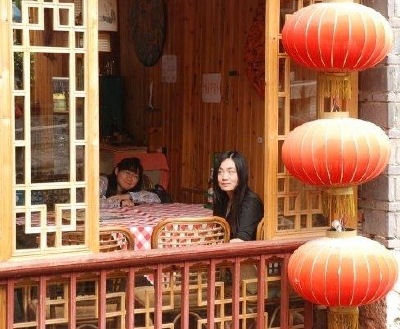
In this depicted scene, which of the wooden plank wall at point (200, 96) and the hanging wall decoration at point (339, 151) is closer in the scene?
the hanging wall decoration at point (339, 151)

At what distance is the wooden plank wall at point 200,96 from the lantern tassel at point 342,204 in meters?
2.82

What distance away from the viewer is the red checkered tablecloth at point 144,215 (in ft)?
22.7

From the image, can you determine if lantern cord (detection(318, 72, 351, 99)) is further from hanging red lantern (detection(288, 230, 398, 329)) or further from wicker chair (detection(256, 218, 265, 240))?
wicker chair (detection(256, 218, 265, 240))

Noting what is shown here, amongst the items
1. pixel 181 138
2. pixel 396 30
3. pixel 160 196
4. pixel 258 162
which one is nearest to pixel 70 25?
pixel 396 30

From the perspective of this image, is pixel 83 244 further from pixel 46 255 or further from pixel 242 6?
pixel 242 6

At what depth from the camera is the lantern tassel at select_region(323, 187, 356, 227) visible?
20.1 feet

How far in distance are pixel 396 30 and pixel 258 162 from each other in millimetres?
3027

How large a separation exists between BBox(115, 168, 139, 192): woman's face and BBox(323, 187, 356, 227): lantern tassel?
8.77 ft

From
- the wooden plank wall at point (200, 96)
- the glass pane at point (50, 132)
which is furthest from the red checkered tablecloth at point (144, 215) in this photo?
the wooden plank wall at point (200, 96)

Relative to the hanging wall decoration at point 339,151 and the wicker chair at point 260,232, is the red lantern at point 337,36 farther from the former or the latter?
the wicker chair at point 260,232

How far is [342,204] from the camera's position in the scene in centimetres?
618

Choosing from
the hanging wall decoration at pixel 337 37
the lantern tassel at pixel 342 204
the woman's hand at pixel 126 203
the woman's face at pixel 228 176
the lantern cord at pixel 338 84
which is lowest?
the woman's hand at pixel 126 203

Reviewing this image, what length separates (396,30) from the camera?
644 centimetres

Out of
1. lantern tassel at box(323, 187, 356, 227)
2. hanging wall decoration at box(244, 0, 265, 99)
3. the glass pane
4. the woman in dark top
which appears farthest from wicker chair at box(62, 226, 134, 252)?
hanging wall decoration at box(244, 0, 265, 99)
